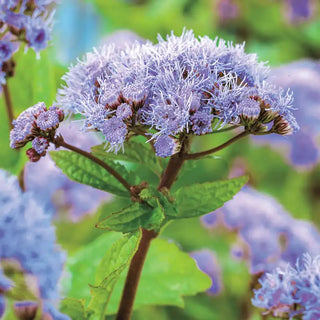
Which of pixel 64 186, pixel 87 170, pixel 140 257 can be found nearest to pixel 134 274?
pixel 140 257

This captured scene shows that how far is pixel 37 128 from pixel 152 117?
0.38ft

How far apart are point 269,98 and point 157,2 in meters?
1.94

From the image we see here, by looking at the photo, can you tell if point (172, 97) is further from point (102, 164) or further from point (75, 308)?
point (75, 308)

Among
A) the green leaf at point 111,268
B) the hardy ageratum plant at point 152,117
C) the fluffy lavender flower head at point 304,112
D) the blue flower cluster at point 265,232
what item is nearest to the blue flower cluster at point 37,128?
the hardy ageratum plant at point 152,117

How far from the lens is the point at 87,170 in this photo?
2.04 ft

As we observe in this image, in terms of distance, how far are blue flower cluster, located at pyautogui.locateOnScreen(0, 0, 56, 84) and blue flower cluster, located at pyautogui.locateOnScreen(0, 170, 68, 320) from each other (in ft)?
0.49

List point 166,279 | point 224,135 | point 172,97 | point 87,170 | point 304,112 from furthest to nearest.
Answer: point 224,135
point 304,112
point 166,279
point 87,170
point 172,97

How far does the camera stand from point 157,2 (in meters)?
2.40

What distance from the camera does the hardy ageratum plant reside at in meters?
0.53

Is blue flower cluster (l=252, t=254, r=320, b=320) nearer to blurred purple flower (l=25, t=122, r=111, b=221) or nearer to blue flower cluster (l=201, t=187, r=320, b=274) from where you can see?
blue flower cluster (l=201, t=187, r=320, b=274)

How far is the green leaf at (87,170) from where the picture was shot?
62 cm

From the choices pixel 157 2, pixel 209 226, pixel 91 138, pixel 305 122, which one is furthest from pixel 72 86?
pixel 157 2

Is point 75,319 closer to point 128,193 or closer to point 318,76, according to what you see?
point 128,193

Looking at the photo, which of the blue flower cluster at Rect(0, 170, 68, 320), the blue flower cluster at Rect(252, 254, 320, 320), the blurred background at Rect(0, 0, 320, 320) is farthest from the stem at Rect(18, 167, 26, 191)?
the blue flower cluster at Rect(252, 254, 320, 320)
